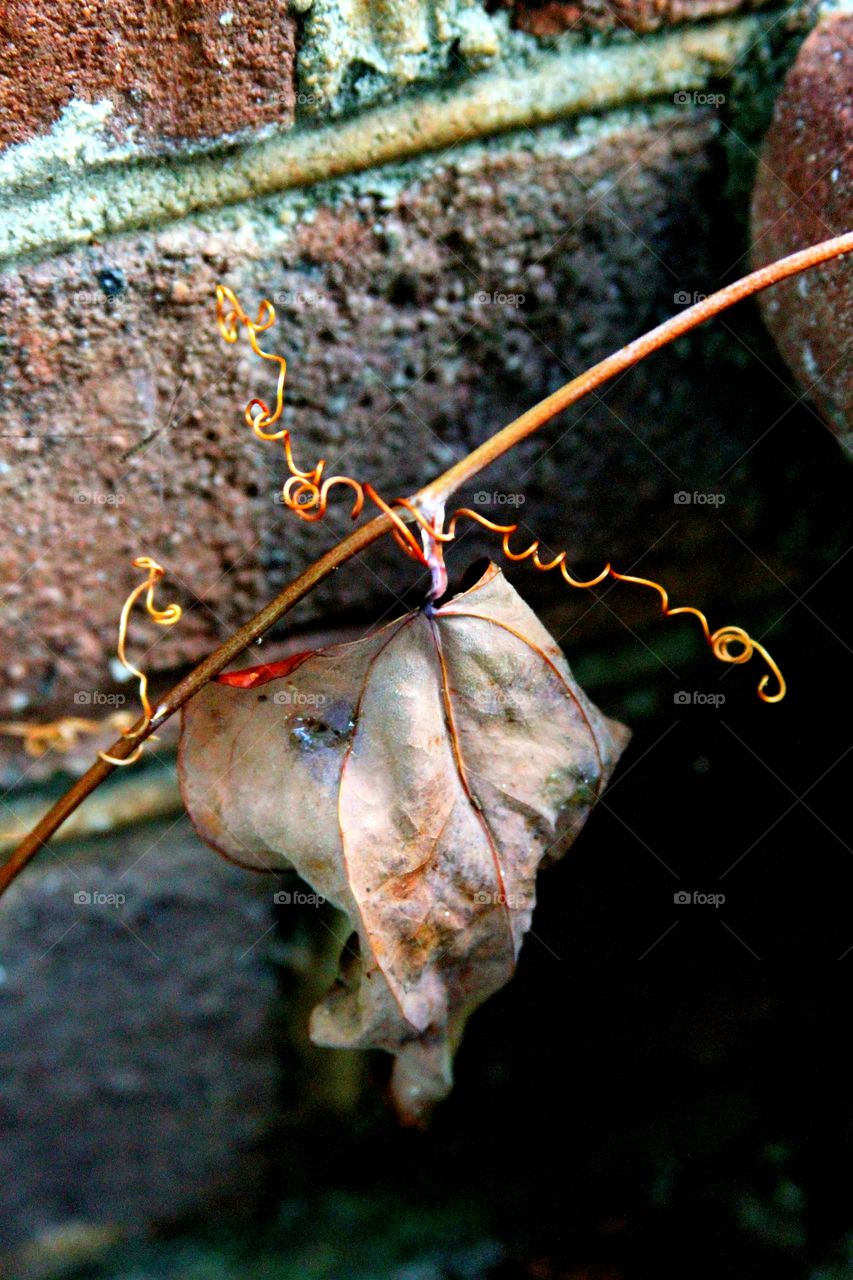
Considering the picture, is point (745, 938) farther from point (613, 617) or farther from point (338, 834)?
point (338, 834)

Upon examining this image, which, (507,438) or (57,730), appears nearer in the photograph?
(507,438)

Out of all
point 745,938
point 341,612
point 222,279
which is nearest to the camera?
point 222,279

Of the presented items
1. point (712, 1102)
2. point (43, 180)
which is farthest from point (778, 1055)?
point (43, 180)
